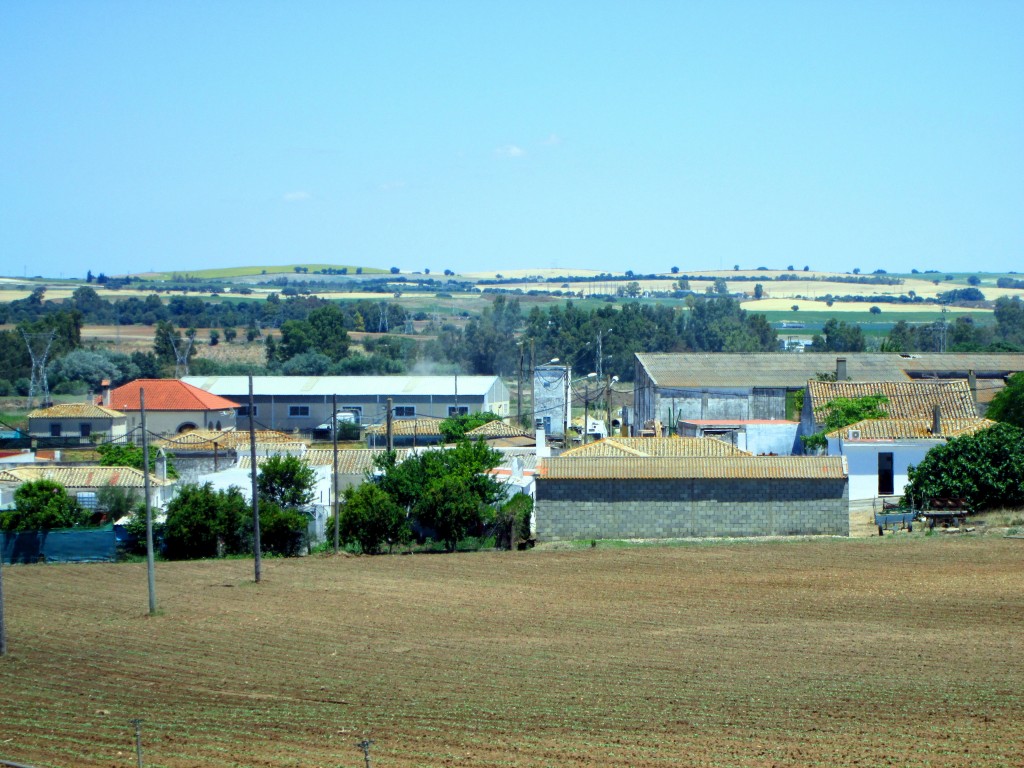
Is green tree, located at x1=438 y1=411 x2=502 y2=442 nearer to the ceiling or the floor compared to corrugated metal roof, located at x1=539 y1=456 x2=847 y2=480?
nearer to the floor

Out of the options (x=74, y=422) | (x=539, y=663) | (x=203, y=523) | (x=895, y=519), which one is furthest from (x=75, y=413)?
(x=539, y=663)

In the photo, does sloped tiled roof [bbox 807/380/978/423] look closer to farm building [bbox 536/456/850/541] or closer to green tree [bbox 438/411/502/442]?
farm building [bbox 536/456/850/541]

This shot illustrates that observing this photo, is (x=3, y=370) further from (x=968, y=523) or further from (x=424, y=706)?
(x=424, y=706)

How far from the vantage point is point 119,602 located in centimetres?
2909

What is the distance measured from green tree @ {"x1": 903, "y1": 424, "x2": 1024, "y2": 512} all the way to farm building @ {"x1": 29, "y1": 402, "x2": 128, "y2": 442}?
45.7m

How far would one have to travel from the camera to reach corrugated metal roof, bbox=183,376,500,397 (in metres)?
80.2

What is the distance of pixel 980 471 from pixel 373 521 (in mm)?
18016

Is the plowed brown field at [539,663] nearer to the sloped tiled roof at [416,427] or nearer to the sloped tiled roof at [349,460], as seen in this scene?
the sloped tiled roof at [349,460]

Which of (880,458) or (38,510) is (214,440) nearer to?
(38,510)

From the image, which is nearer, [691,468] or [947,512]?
[947,512]

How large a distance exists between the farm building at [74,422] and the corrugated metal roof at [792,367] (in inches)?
1177

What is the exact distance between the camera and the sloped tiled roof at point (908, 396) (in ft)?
171

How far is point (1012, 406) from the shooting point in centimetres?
5062

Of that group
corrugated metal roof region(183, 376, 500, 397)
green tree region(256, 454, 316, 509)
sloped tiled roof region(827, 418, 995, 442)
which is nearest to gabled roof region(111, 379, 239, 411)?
corrugated metal roof region(183, 376, 500, 397)
